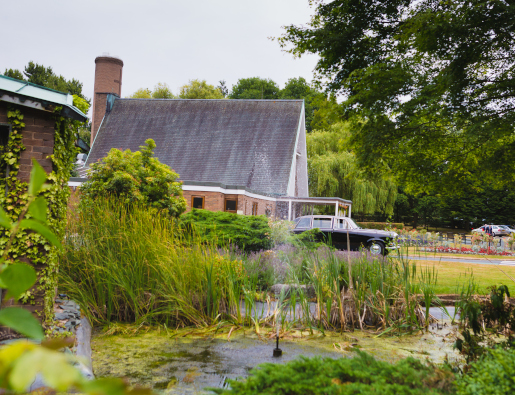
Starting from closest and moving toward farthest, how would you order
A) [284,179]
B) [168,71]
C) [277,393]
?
[277,393], [284,179], [168,71]

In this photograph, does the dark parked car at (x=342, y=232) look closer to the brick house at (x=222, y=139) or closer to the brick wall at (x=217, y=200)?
the brick wall at (x=217, y=200)

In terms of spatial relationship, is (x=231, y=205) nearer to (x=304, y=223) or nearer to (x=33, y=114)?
(x=304, y=223)

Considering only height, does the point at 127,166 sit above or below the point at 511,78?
below

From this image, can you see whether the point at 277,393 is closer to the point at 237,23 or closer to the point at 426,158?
the point at 426,158

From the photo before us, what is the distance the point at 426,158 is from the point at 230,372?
22.8 feet

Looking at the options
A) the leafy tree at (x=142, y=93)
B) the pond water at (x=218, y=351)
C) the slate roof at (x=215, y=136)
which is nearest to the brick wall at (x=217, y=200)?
the slate roof at (x=215, y=136)

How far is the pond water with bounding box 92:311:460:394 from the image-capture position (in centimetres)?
402

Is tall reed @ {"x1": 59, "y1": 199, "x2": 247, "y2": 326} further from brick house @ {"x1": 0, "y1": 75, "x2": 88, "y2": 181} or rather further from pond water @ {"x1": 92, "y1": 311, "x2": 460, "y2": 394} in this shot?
brick house @ {"x1": 0, "y1": 75, "x2": 88, "y2": 181}

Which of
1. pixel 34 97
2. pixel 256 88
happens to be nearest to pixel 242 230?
pixel 34 97

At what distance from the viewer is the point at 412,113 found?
26.9 feet

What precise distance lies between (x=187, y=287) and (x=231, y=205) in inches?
557

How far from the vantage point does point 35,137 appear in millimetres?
4867

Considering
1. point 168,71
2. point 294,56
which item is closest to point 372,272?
point 294,56

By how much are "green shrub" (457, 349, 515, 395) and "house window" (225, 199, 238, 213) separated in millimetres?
17180
